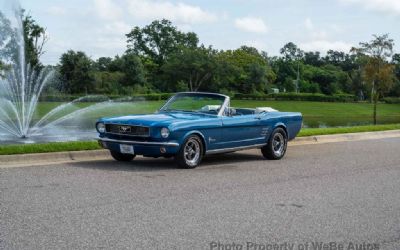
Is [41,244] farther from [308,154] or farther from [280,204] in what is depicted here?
[308,154]

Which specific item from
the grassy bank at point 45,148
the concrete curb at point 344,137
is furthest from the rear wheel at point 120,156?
the concrete curb at point 344,137

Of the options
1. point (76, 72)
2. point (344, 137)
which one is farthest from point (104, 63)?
point (344, 137)

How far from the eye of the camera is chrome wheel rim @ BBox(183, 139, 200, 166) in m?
11.1

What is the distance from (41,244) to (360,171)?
737cm

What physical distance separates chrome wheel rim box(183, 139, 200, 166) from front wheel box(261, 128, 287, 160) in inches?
87.6

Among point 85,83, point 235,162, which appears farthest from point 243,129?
point 85,83

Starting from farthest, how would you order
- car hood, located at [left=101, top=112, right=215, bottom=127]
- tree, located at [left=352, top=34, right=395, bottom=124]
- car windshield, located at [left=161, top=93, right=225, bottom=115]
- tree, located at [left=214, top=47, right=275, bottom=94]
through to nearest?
1. tree, located at [left=214, top=47, right=275, bottom=94]
2. tree, located at [left=352, top=34, right=395, bottom=124]
3. car windshield, located at [left=161, top=93, right=225, bottom=115]
4. car hood, located at [left=101, top=112, right=215, bottom=127]

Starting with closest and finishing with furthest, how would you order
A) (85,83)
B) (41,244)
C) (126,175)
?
(41,244), (126,175), (85,83)

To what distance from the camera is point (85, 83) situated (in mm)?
52938

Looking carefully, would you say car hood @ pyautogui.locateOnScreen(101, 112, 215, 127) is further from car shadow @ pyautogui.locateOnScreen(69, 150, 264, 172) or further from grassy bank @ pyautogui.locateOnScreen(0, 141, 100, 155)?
grassy bank @ pyautogui.locateOnScreen(0, 141, 100, 155)

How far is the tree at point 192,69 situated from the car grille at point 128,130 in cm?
6457

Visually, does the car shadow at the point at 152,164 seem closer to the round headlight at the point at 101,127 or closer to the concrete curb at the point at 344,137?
the round headlight at the point at 101,127

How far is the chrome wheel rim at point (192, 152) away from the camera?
11.1 metres

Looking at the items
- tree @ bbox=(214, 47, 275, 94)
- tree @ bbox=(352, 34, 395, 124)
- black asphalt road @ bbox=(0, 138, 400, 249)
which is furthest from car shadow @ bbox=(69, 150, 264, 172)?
tree @ bbox=(214, 47, 275, 94)
